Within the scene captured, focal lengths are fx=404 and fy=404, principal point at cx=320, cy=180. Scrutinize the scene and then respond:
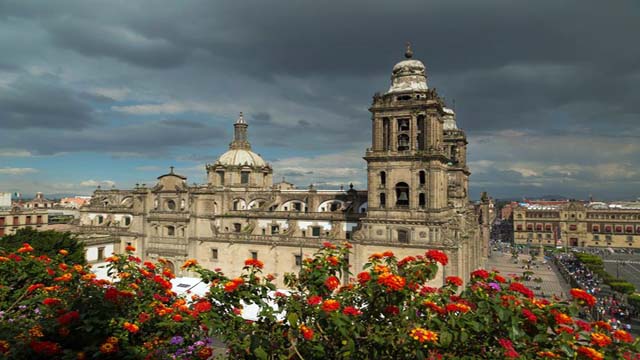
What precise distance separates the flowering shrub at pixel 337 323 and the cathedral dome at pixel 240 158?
46890mm

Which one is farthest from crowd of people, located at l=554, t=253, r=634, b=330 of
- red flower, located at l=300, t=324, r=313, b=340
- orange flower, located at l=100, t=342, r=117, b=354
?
orange flower, located at l=100, t=342, r=117, b=354

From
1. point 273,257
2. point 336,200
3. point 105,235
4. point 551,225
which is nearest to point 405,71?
point 336,200

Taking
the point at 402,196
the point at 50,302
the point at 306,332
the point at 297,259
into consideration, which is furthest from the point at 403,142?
the point at 50,302

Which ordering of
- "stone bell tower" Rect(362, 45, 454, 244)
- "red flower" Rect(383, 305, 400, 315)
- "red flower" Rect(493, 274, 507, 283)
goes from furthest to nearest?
"stone bell tower" Rect(362, 45, 454, 244), "red flower" Rect(493, 274, 507, 283), "red flower" Rect(383, 305, 400, 315)

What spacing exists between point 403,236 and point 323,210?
1268 centimetres

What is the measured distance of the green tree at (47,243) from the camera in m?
32.2

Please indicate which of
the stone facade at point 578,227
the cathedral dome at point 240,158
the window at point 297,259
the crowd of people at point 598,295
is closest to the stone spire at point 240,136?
the cathedral dome at point 240,158

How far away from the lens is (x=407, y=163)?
3762 centimetres

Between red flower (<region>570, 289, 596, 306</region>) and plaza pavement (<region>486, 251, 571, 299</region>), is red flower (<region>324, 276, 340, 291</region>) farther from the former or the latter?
plaza pavement (<region>486, 251, 571, 299</region>)

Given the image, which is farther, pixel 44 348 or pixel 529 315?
pixel 44 348

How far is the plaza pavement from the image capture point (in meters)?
53.8

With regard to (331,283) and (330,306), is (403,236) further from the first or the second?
(330,306)

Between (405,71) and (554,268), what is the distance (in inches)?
2192

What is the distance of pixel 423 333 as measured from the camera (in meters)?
7.18
